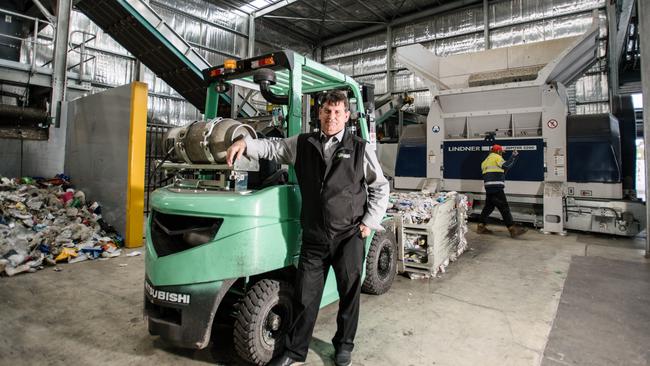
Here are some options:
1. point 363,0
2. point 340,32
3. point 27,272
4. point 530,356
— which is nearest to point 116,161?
point 27,272

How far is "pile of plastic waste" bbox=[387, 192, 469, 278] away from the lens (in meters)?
3.75

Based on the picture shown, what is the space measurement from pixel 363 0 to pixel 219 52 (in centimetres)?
547

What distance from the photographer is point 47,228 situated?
445 centimetres

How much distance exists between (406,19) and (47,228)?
41.7 ft

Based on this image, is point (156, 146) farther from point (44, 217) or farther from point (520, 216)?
point (520, 216)

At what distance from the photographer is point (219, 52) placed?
485 inches

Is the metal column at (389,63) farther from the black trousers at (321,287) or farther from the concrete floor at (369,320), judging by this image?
the black trousers at (321,287)

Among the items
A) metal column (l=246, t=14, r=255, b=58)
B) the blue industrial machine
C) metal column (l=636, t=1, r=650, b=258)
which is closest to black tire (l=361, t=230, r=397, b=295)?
metal column (l=636, t=1, r=650, b=258)

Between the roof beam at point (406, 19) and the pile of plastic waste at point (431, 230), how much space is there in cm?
1004

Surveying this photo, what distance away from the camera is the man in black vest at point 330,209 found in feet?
6.27

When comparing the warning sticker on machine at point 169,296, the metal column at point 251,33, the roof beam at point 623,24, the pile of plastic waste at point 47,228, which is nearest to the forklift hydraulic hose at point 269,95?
the warning sticker on machine at point 169,296

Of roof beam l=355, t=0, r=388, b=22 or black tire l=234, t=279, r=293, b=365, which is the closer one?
black tire l=234, t=279, r=293, b=365

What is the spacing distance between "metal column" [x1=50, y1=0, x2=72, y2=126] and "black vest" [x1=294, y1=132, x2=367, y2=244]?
6028 mm

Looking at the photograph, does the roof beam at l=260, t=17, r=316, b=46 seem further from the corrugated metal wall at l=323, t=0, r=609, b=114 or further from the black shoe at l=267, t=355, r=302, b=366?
the black shoe at l=267, t=355, r=302, b=366
